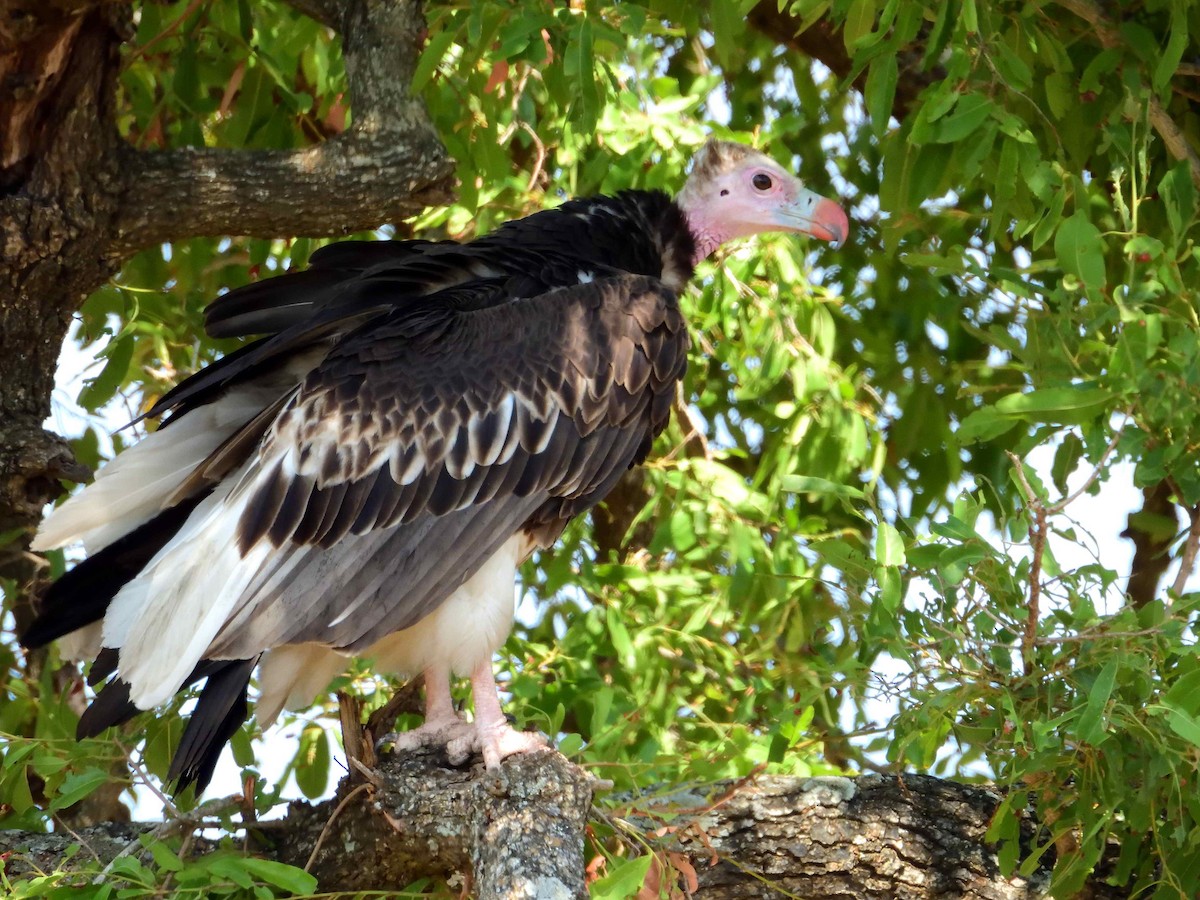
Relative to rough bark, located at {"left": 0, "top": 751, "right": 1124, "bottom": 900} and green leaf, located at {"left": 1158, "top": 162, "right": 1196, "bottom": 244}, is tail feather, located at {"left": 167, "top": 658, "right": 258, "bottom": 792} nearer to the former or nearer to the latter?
rough bark, located at {"left": 0, "top": 751, "right": 1124, "bottom": 900}

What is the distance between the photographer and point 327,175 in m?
4.95

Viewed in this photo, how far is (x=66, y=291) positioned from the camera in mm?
4836

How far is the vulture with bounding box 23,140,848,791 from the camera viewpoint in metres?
4.45

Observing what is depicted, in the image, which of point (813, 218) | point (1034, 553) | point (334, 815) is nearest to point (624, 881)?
point (334, 815)

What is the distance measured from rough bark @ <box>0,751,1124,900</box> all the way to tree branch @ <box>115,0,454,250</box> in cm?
175

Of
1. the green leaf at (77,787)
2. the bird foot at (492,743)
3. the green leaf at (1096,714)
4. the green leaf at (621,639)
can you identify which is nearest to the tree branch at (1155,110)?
the green leaf at (1096,714)

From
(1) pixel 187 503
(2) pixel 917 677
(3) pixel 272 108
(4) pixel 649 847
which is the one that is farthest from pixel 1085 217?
(3) pixel 272 108

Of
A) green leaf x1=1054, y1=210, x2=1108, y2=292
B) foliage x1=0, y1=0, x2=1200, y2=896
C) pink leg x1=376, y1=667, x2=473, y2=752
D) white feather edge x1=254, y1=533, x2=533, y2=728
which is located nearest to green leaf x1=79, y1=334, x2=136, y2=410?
foliage x1=0, y1=0, x2=1200, y2=896

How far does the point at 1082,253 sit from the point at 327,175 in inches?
91.3

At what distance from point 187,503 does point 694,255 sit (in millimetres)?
2115

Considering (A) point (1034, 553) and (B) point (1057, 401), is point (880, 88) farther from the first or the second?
(A) point (1034, 553)

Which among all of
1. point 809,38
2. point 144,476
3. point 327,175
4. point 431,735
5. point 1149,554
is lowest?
point 431,735

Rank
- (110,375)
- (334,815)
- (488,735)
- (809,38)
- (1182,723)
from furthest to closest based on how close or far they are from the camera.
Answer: (809,38), (110,375), (488,735), (334,815), (1182,723)

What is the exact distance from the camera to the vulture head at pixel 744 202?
19.4 ft
